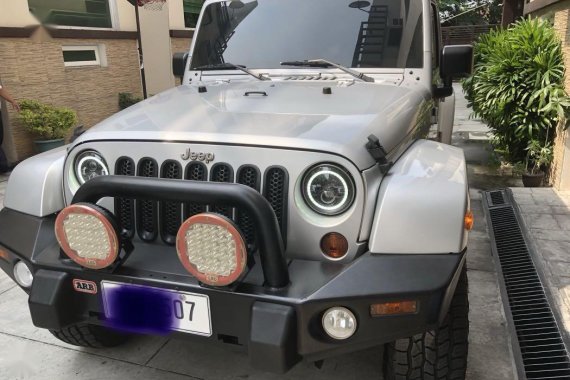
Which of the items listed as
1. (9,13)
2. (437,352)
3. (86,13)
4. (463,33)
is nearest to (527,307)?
(437,352)

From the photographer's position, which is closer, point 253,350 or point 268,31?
point 253,350

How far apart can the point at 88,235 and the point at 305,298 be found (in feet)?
2.79

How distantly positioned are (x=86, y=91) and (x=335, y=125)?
26.5 ft

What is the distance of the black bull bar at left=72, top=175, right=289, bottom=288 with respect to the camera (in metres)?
1.76

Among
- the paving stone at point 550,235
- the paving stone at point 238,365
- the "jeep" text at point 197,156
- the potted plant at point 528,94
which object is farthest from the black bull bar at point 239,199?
the potted plant at point 528,94

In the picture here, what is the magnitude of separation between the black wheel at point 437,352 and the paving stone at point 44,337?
139 centimetres

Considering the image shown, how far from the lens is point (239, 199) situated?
175cm

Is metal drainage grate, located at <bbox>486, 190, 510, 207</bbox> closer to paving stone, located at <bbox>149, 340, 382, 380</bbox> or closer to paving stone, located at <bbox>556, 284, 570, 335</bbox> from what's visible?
paving stone, located at <bbox>556, 284, 570, 335</bbox>

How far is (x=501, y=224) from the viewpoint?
15.3 feet

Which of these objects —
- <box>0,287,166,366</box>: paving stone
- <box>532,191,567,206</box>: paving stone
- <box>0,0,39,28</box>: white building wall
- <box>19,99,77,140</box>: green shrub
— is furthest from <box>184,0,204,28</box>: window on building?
<box>0,287,166,366</box>: paving stone

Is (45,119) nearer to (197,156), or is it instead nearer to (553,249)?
(197,156)

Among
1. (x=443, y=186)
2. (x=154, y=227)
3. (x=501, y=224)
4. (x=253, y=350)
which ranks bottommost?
(x=501, y=224)

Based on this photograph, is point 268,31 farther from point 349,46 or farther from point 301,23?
point 349,46

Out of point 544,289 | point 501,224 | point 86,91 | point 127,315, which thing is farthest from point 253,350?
point 86,91
